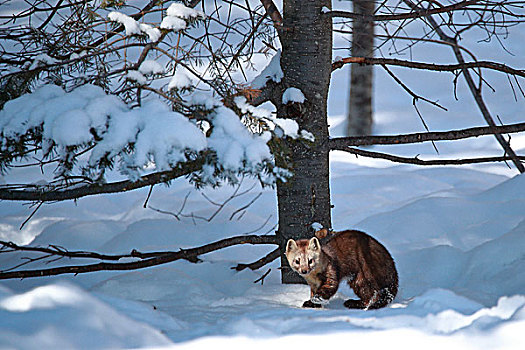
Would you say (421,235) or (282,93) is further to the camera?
(421,235)

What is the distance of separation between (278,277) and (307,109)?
53.1 inches

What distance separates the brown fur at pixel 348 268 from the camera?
320 cm

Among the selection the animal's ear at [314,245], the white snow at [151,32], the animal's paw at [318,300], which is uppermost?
the white snow at [151,32]

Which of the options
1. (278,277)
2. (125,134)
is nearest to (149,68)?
(125,134)

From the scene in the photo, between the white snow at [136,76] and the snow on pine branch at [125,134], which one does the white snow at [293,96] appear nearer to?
the snow on pine branch at [125,134]

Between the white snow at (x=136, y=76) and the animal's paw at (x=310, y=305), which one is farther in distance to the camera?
the animal's paw at (x=310, y=305)

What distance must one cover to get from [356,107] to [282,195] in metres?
7.55

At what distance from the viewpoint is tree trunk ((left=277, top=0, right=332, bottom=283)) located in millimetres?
3664

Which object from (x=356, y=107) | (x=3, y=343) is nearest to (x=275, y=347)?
(x=3, y=343)

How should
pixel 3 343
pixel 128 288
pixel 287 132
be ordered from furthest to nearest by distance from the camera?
pixel 128 288 → pixel 287 132 → pixel 3 343

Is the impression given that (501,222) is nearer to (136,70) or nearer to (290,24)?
(290,24)

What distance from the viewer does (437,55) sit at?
43.1 ft

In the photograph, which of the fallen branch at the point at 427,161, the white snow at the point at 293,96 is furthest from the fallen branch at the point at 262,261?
the white snow at the point at 293,96

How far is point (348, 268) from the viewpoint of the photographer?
333 cm
